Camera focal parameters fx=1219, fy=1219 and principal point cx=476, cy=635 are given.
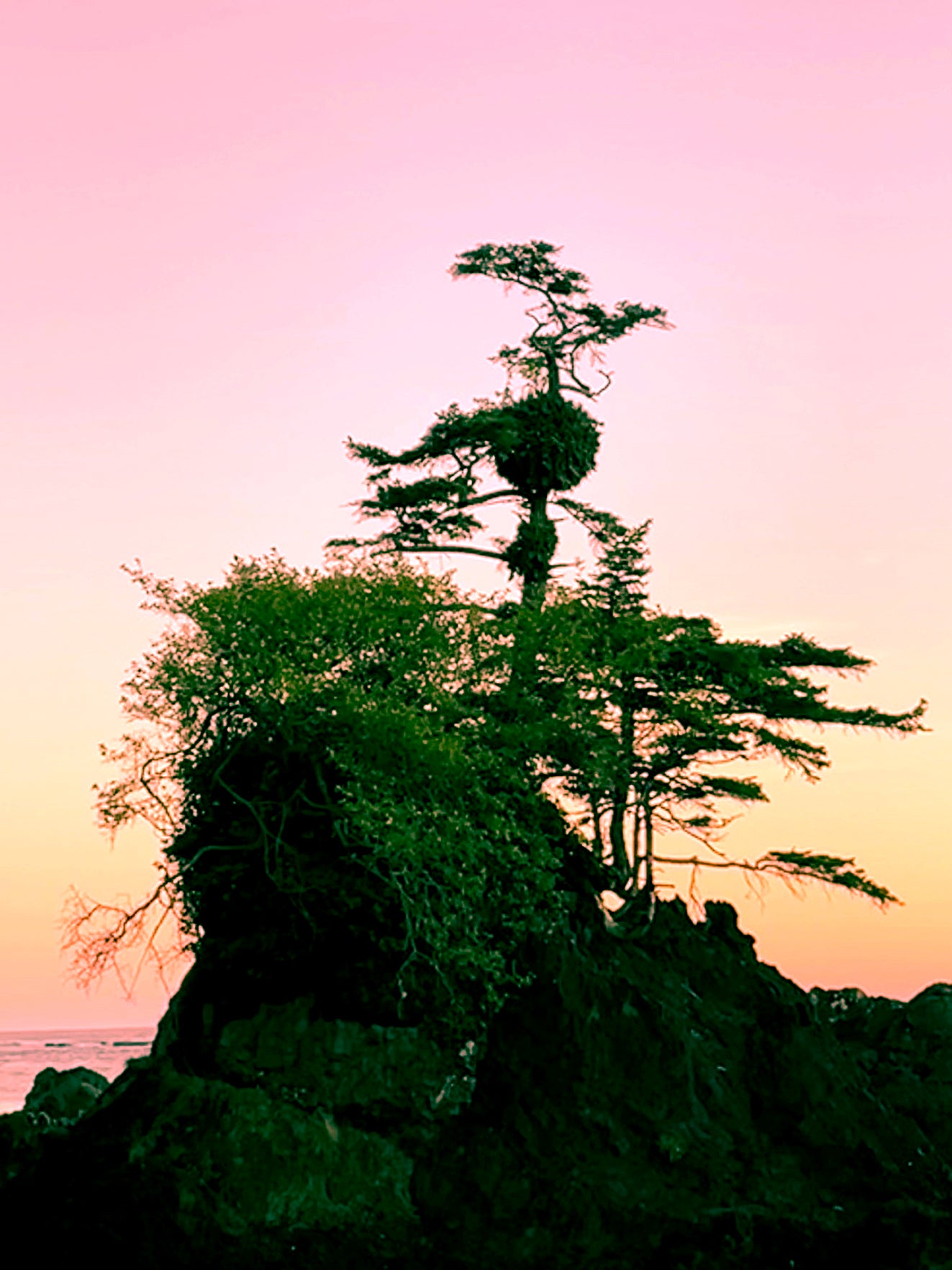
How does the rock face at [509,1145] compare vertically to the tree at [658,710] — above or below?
below

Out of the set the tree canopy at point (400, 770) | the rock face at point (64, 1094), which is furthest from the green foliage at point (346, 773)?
the rock face at point (64, 1094)

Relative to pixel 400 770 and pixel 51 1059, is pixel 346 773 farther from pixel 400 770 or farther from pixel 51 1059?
pixel 51 1059

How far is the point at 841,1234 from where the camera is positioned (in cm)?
2520

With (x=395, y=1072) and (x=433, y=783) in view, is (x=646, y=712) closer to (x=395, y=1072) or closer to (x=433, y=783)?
(x=433, y=783)

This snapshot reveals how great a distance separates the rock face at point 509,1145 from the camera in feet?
76.4

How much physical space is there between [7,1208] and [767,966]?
18580 millimetres

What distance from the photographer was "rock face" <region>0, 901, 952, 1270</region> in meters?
23.3

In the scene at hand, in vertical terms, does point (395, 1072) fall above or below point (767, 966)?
below

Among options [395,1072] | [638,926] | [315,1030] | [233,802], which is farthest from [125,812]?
[638,926]

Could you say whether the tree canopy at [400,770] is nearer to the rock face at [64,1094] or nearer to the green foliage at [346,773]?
the green foliage at [346,773]

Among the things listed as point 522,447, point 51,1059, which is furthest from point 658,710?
point 51,1059

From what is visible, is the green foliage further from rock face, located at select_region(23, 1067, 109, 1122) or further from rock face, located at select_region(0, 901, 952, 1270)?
rock face, located at select_region(23, 1067, 109, 1122)

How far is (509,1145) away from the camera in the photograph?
25.0 m

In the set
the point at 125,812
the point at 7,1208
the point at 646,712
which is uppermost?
the point at 646,712
